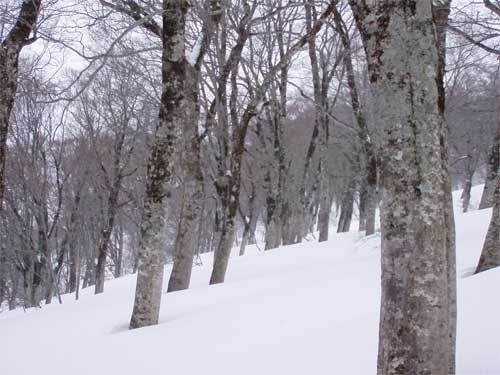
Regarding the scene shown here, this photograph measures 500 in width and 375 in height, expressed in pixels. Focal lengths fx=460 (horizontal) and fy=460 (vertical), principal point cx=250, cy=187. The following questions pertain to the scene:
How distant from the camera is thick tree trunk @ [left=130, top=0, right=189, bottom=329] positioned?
5.94 metres

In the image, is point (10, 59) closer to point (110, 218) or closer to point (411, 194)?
point (411, 194)

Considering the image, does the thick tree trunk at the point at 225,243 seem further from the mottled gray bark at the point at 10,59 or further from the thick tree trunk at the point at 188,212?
the mottled gray bark at the point at 10,59

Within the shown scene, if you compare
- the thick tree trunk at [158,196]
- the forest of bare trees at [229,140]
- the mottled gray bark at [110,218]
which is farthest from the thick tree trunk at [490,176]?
the mottled gray bark at [110,218]

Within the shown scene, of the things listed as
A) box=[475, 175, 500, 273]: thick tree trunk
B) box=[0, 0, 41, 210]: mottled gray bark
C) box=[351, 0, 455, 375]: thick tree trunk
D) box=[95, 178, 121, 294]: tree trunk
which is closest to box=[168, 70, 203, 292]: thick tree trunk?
box=[0, 0, 41, 210]: mottled gray bark

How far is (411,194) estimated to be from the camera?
2047mm

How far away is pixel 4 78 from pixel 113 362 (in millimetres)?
3697

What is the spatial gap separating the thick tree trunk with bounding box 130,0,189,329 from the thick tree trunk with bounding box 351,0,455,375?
4179 millimetres

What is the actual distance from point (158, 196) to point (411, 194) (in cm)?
435

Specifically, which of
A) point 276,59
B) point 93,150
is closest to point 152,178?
point 276,59

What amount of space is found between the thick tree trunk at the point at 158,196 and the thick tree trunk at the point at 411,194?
13.7 feet

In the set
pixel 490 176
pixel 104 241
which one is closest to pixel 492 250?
pixel 490 176

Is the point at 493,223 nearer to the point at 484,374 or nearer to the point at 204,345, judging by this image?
the point at 484,374

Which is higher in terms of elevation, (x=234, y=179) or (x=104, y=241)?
(x=234, y=179)

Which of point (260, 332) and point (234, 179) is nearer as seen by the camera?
point (260, 332)
